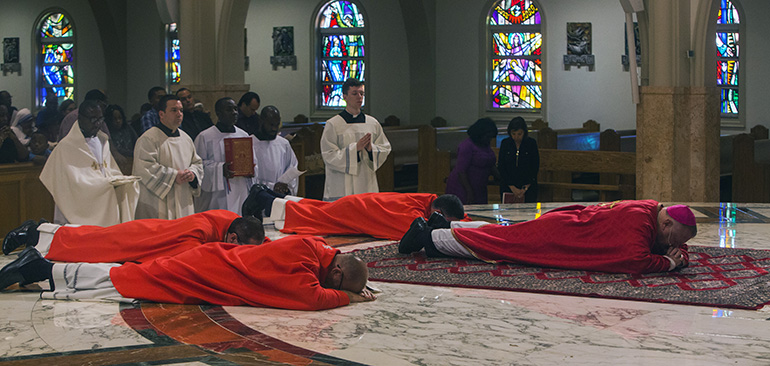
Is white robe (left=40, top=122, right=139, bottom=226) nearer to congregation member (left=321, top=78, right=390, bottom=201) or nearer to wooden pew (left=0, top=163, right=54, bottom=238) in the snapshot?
wooden pew (left=0, top=163, right=54, bottom=238)

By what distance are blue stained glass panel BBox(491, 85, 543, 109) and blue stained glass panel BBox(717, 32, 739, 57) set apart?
10.7 ft

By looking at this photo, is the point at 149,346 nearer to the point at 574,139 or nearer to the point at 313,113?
the point at 574,139

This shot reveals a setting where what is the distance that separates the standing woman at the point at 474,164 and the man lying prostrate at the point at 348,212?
109cm

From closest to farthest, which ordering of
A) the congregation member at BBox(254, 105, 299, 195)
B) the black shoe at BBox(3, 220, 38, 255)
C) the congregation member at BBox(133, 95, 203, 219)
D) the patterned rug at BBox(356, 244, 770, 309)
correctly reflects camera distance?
1. the patterned rug at BBox(356, 244, 770, 309)
2. the black shoe at BBox(3, 220, 38, 255)
3. the congregation member at BBox(133, 95, 203, 219)
4. the congregation member at BBox(254, 105, 299, 195)

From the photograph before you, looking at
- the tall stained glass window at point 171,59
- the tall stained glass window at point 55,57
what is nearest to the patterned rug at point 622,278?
the tall stained glass window at point 171,59

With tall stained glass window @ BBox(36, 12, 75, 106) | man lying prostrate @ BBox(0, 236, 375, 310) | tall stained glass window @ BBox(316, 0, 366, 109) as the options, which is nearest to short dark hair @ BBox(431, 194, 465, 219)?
man lying prostrate @ BBox(0, 236, 375, 310)

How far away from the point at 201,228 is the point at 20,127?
5906 mm

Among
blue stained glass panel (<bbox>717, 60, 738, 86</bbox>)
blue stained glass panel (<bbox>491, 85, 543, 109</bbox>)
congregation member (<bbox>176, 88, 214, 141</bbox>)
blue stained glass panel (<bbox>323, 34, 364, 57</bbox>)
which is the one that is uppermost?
blue stained glass panel (<bbox>323, 34, 364, 57</bbox>)

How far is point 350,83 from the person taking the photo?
766 cm

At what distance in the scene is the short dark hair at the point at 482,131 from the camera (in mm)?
7914

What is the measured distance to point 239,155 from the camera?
7168mm

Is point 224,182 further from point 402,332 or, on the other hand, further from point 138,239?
point 402,332

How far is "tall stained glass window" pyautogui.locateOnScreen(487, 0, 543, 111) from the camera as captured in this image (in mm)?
16891

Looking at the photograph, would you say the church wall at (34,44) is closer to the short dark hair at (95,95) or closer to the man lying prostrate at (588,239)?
the short dark hair at (95,95)
